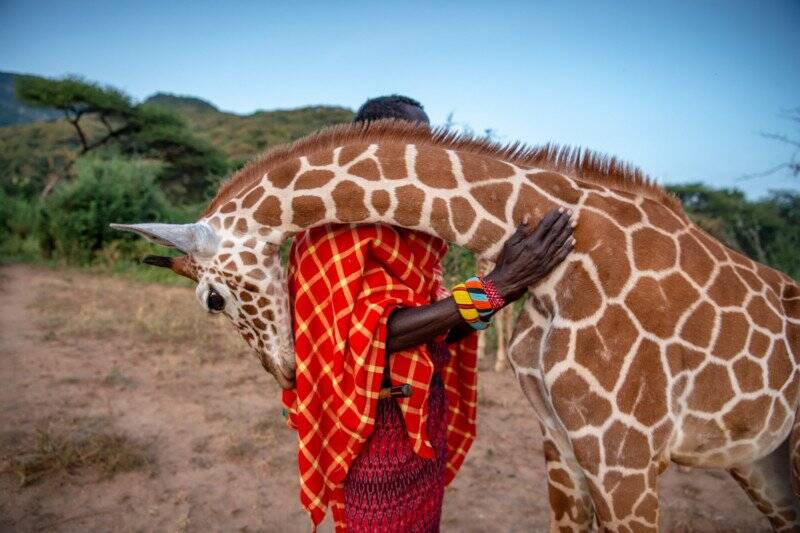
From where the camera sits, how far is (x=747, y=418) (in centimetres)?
165

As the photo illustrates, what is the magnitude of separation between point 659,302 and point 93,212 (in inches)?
497

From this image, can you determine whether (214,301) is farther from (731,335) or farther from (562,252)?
(731,335)

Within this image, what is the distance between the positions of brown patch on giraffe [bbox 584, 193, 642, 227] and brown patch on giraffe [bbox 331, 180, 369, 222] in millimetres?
692

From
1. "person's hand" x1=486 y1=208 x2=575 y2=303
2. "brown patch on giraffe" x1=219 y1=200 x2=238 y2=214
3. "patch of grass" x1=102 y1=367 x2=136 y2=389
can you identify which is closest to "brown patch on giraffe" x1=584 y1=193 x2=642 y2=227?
"person's hand" x1=486 y1=208 x2=575 y2=303

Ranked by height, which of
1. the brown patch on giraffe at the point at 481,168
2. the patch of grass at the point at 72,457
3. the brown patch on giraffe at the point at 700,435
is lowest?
the patch of grass at the point at 72,457

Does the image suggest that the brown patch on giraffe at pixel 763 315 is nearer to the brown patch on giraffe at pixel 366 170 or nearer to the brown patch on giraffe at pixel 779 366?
the brown patch on giraffe at pixel 779 366

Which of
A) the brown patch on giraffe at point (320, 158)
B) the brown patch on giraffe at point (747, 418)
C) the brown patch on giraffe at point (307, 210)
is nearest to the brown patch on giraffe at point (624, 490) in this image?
the brown patch on giraffe at point (747, 418)

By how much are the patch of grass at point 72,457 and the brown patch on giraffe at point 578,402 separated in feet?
11.5

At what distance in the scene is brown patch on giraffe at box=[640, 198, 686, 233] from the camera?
1.66 meters

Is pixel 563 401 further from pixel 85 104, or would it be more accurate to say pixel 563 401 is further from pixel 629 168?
pixel 85 104

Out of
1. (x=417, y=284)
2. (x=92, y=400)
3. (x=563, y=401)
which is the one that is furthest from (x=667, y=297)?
(x=92, y=400)

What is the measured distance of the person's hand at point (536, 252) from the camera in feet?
4.94

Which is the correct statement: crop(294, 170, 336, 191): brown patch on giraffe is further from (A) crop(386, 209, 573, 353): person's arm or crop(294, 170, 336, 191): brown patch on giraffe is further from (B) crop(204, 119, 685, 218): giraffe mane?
(A) crop(386, 209, 573, 353): person's arm

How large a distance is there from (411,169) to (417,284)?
1.29 feet
